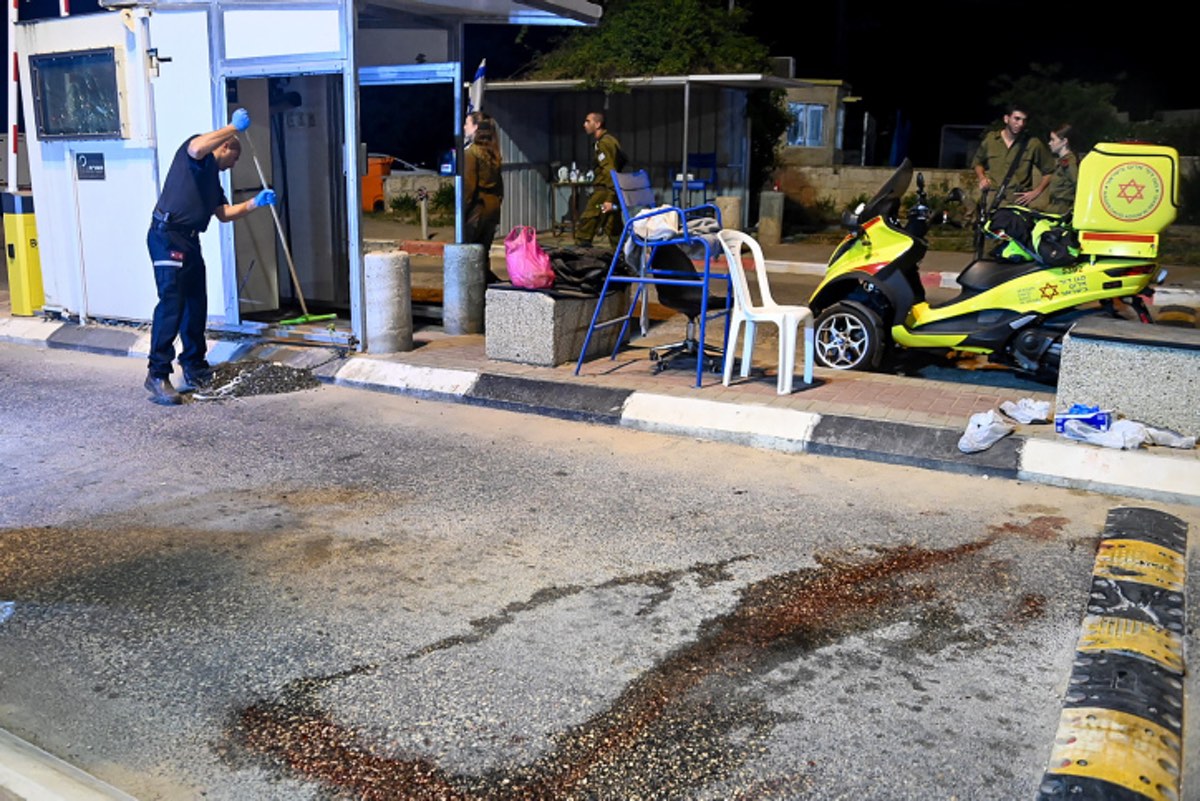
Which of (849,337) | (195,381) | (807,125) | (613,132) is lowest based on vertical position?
(195,381)

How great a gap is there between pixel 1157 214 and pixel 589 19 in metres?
5.68

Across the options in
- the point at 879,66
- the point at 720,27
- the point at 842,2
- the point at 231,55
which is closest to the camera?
the point at 231,55

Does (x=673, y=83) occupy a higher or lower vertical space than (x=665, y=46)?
lower

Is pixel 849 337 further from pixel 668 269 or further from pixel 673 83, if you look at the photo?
pixel 673 83

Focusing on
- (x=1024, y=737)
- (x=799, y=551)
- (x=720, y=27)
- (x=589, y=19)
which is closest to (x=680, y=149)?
(x=720, y=27)

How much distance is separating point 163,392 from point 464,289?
9.16ft

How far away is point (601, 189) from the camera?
11.6 m

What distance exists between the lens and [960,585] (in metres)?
4.94

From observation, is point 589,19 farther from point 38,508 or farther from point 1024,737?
point 1024,737

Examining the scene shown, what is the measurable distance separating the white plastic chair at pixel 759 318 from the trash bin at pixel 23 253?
6953mm

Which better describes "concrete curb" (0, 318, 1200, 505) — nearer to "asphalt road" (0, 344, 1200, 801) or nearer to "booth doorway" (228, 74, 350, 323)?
"asphalt road" (0, 344, 1200, 801)

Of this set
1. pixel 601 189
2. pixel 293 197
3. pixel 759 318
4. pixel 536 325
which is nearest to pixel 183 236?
pixel 536 325

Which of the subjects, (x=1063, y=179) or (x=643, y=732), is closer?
(x=643, y=732)

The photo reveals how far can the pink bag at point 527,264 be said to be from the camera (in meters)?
8.51
